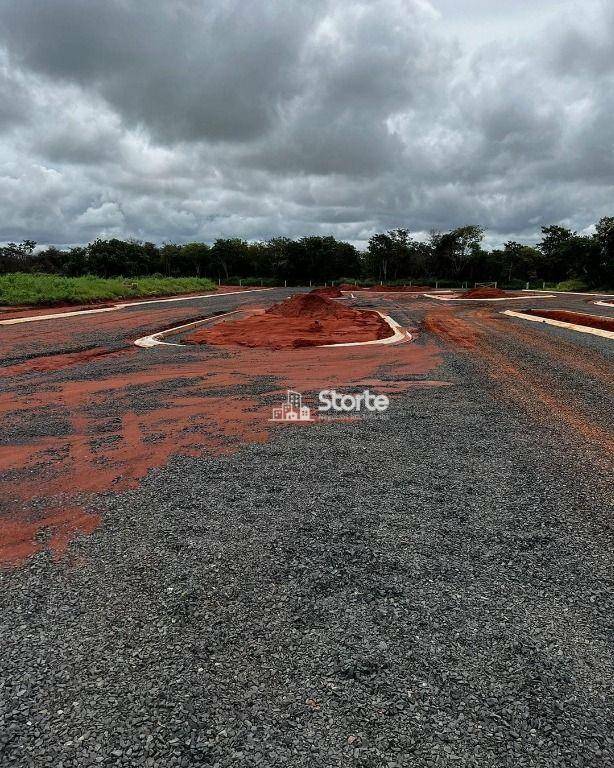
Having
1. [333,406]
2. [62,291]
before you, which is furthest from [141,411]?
[62,291]

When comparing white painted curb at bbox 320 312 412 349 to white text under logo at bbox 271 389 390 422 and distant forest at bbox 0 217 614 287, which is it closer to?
white text under logo at bbox 271 389 390 422

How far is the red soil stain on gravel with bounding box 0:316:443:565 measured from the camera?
3.40m

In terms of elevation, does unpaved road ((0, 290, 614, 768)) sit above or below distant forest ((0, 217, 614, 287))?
below

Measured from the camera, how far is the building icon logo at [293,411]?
17.6 ft

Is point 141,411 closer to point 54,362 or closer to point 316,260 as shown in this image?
point 54,362

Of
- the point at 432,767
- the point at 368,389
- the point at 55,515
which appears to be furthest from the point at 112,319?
the point at 432,767

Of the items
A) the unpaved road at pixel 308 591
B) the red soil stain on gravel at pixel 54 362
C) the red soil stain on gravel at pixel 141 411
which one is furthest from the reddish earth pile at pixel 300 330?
the unpaved road at pixel 308 591

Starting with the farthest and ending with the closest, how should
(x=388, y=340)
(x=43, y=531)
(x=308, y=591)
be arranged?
1. (x=388, y=340)
2. (x=43, y=531)
3. (x=308, y=591)

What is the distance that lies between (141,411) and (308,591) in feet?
13.0

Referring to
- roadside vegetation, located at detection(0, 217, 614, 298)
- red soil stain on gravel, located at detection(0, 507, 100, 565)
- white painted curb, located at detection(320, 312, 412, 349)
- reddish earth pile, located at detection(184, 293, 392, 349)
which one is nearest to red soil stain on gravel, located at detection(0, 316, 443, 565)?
red soil stain on gravel, located at detection(0, 507, 100, 565)

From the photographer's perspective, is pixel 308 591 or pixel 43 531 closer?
pixel 308 591

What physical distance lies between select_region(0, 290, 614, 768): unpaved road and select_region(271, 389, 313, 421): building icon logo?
30 cm

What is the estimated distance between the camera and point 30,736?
5.47ft

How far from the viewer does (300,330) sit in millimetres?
13328
